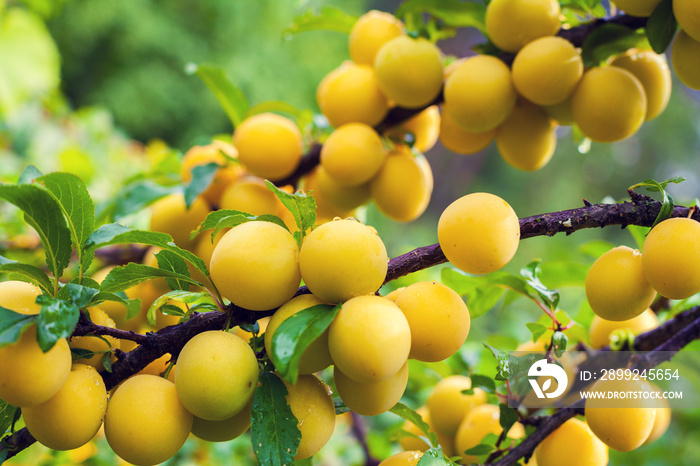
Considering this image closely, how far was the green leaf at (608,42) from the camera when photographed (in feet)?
1.53

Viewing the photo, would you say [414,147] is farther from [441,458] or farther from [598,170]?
[598,170]

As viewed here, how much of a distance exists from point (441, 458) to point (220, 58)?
4830mm

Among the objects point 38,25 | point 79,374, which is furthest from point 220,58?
point 79,374

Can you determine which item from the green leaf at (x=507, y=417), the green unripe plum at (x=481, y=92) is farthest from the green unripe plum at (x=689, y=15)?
the green leaf at (x=507, y=417)

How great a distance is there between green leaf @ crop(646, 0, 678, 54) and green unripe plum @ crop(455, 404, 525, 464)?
368 mm

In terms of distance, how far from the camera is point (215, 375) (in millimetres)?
275

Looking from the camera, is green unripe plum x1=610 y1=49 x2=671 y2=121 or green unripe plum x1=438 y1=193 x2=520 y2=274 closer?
green unripe plum x1=438 y1=193 x2=520 y2=274

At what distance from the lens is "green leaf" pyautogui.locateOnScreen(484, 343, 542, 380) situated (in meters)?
0.33

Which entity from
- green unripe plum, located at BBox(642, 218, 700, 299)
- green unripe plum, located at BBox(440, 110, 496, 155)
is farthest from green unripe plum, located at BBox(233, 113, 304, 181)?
green unripe plum, located at BBox(642, 218, 700, 299)

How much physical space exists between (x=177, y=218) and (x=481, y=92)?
36cm

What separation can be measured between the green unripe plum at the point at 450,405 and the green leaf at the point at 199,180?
33 cm

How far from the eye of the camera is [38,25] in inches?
102

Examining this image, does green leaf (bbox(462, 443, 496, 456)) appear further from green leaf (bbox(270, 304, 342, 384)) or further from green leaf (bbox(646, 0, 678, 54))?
green leaf (bbox(646, 0, 678, 54))

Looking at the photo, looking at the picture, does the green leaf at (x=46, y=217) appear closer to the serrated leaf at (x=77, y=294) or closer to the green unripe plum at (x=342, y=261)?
the serrated leaf at (x=77, y=294)
